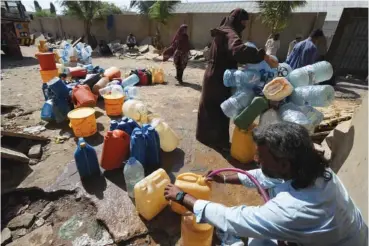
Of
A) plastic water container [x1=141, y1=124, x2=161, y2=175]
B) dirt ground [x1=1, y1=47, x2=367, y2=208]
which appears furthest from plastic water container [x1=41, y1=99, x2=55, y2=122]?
plastic water container [x1=141, y1=124, x2=161, y2=175]

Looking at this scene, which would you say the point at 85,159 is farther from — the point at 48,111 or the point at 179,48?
the point at 179,48

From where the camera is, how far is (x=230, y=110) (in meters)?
2.77

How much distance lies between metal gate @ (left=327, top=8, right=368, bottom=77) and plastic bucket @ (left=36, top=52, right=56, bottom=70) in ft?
26.1

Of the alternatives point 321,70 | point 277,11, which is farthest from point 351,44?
point 321,70

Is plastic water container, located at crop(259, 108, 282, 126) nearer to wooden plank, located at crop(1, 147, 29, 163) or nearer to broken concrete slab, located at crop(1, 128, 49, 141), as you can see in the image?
wooden plank, located at crop(1, 147, 29, 163)

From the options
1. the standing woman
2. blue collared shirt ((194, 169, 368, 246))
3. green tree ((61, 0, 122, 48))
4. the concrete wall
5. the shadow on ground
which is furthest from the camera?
A: green tree ((61, 0, 122, 48))

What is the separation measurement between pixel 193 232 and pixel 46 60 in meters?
4.88

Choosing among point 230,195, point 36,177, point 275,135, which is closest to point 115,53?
point 36,177

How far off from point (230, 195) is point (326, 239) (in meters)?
1.51

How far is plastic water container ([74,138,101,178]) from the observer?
8.30ft

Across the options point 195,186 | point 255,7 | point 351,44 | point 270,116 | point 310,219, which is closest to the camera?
point 310,219

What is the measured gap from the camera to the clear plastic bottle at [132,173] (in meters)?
2.35

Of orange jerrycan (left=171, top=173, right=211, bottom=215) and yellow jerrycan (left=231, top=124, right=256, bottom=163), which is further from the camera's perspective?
yellow jerrycan (left=231, top=124, right=256, bottom=163)

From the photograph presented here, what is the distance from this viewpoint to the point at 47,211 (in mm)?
2398
